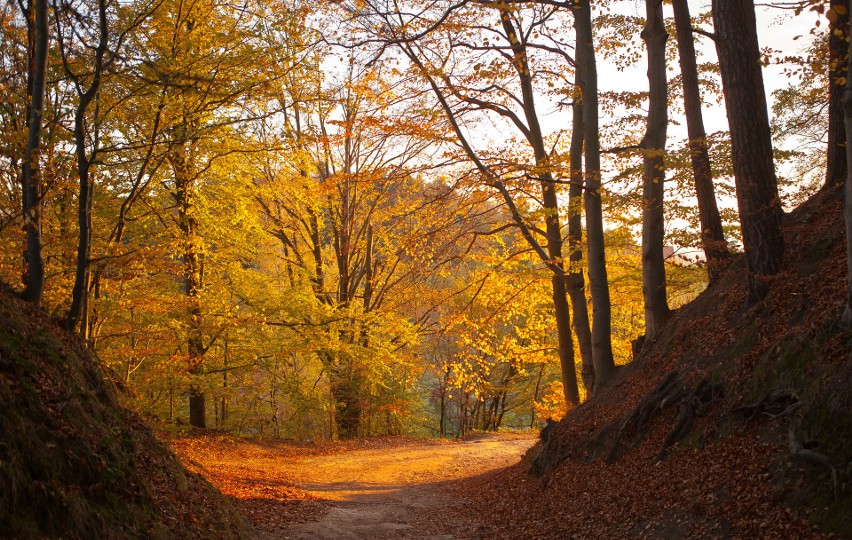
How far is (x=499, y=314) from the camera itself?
17844mm

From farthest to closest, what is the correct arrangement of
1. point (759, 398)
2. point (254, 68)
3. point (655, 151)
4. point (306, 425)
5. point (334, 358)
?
point (306, 425) → point (334, 358) → point (254, 68) → point (655, 151) → point (759, 398)

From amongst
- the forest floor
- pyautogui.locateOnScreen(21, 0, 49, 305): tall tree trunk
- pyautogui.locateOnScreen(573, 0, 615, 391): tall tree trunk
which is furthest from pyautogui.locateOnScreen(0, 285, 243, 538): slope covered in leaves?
pyautogui.locateOnScreen(573, 0, 615, 391): tall tree trunk

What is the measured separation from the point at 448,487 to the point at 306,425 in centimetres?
1843

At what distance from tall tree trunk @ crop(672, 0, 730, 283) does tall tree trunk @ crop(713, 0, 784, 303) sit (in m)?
2.66

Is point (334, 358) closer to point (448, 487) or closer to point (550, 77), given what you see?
point (448, 487)

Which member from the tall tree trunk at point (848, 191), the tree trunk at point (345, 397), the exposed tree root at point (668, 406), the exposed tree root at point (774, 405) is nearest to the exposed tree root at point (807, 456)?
the exposed tree root at point (774, 405)

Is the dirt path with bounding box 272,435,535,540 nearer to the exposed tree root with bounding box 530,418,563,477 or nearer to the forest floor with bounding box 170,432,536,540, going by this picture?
the forest floor with bounding box 170,432,536,540

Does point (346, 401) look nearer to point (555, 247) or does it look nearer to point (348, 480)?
point (348, 480)

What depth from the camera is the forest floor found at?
9344 millimetres

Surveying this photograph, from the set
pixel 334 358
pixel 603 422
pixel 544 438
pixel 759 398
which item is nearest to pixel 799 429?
pixel 759 398

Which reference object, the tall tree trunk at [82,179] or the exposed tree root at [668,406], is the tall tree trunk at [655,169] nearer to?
the exposed tree root at [668,406]

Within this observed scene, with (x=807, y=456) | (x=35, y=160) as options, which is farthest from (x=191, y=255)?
(x=807, y=456)

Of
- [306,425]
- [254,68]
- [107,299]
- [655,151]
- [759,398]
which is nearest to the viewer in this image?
[759,398]

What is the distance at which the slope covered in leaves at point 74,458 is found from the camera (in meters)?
4.05
